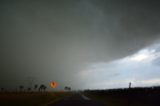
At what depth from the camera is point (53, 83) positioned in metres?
34.8

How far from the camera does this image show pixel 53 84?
34.7 metres

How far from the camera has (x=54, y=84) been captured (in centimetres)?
3469

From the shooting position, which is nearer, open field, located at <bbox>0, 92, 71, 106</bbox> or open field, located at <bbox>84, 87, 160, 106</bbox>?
open field, located at <bbox>0, 92, 71, 106</bbox>

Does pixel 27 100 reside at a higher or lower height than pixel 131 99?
lower

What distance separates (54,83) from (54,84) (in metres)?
0.24

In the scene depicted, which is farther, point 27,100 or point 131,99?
point 131,99

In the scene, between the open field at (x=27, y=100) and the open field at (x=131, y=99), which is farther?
the open field at (x=131, y=99)

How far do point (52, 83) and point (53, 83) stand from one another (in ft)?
0.58

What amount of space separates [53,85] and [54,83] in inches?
21.0

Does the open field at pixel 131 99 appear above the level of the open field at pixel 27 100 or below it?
above

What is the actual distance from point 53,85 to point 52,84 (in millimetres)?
402

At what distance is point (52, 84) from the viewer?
114 ft

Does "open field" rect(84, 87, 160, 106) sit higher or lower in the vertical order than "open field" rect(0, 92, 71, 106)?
higher

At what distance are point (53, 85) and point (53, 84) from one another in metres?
0.31
